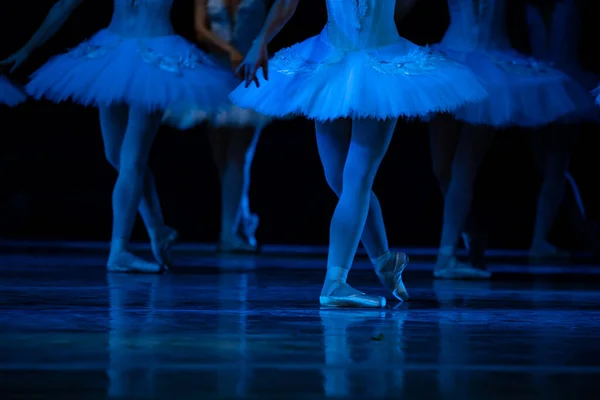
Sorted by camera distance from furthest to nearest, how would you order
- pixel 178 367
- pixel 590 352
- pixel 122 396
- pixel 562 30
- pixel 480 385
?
pixel 562 30, pixel 590 352, pixel 178 367, pixel 480 385, pixel 122 396

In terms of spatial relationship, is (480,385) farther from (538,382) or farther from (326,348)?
(326,348)

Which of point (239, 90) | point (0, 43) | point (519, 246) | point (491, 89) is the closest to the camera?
point (239, 90)

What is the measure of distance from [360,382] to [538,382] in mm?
286

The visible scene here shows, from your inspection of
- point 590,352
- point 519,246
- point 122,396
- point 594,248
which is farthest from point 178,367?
point 519,246

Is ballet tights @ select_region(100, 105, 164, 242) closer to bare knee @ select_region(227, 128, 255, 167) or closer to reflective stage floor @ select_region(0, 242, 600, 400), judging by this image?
reflective stage floor @ select_region(0, 242, 600, 400)

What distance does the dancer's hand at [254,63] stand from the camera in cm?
338

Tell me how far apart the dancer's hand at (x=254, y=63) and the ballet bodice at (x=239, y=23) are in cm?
226

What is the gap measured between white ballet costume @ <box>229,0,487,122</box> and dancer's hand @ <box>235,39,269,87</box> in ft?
0.27

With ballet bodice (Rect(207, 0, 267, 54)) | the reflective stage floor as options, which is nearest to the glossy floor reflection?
the reflective stage floor

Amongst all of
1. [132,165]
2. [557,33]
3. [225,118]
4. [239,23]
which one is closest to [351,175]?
[132,165]

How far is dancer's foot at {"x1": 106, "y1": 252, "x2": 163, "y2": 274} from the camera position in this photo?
15.7 ft

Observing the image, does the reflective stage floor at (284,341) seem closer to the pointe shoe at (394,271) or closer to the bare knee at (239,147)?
the pointe shoe at (394,271)

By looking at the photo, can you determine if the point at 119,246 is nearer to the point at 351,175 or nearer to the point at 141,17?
the point at 141,17

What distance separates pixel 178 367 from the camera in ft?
7.22
